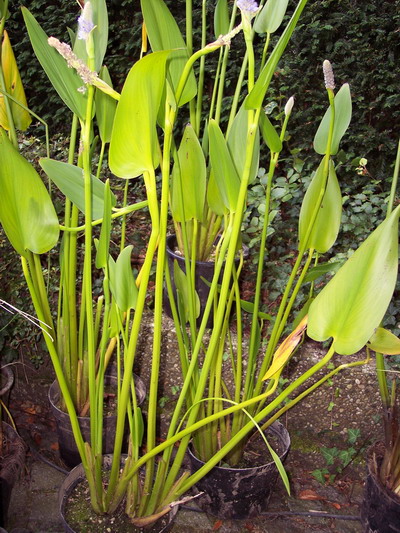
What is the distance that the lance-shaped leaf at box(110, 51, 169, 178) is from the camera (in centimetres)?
66

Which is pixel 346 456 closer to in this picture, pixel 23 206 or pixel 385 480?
pixel 385 480

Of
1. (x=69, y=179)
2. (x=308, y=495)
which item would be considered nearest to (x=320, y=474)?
(x=308, y=495)

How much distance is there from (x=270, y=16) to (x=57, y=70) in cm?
37

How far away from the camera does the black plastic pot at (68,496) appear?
99 cm

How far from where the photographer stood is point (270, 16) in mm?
925

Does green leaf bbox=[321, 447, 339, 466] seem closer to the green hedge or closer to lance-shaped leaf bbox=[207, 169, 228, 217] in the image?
lance-shaped leaf bbox=[207, 169, 228, 217]

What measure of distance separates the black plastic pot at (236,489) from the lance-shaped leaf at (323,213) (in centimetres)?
50

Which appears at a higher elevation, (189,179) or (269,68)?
(269,68)

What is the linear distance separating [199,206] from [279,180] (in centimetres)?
119

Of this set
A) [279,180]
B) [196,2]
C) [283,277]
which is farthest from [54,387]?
[196,2]

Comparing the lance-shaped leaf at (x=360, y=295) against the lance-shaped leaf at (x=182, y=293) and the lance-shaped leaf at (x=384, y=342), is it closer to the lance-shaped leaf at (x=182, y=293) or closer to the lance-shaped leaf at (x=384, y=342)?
the lance-shaped leaf at (x=384, y=342)

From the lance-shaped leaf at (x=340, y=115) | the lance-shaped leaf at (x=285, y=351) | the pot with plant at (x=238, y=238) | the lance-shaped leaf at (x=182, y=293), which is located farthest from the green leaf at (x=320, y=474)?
the lance-shaped leaf at (x=340, y=115)

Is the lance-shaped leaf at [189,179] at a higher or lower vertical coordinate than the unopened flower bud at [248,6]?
lower

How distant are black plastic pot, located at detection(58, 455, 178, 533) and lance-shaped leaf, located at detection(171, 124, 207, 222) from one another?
547 mm
